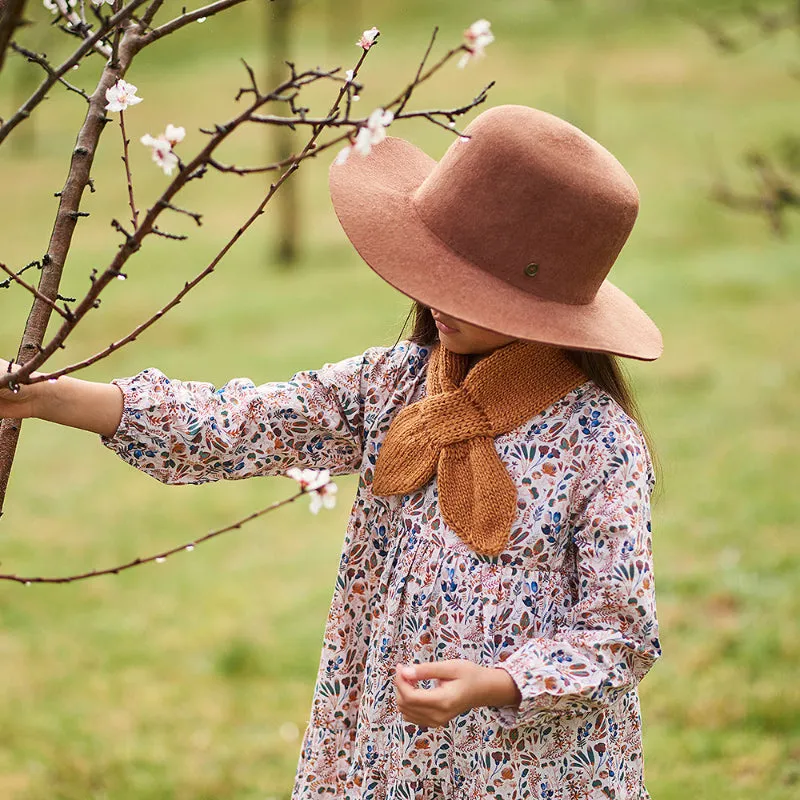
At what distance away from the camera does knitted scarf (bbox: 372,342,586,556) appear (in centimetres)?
189

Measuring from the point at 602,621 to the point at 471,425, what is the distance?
0.40 m

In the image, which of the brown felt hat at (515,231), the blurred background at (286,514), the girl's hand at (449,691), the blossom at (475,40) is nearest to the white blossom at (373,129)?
the blossom at (475,40)

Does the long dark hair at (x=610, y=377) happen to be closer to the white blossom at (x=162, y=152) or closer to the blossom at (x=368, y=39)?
the blossom at (x=368, y=39)

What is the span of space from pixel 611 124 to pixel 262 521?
13910mm

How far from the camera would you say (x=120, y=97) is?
1543 mm

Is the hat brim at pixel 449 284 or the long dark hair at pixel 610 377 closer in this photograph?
the hat brim at pixel 449 284

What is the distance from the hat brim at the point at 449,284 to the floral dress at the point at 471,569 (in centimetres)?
14

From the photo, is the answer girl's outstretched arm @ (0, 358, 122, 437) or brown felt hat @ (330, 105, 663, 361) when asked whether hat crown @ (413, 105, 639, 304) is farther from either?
girl's outstretched arm @ (0, 358, 122, 437)

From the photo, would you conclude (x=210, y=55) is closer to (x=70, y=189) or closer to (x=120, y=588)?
(x=120, y=588)

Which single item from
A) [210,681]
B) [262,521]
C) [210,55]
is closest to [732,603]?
[210,681]

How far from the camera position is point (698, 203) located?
14.3 meters

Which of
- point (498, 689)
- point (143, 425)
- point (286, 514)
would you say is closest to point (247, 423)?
point (143, 425)

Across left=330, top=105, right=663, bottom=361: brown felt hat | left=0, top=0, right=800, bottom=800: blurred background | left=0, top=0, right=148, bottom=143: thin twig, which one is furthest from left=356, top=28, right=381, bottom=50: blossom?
left=0, top=0, right=800, bottom=800: blurred background

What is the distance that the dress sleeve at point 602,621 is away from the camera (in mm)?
1674
